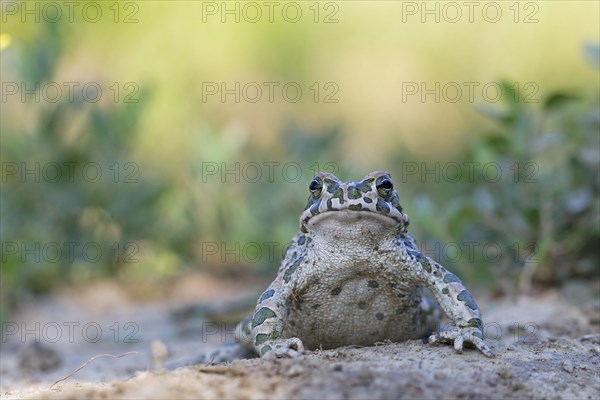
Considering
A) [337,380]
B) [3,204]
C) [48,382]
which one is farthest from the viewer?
[3,204]

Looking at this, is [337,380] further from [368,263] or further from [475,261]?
[475,261]

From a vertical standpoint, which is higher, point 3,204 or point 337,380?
point 3,204

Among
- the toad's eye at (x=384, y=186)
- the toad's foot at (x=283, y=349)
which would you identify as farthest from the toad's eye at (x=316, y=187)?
the toad's foot at (x=283, y=349)

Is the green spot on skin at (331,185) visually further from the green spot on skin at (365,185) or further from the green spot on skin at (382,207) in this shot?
the green spot on skin at (382,207)

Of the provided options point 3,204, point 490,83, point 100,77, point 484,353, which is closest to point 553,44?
point 490,83

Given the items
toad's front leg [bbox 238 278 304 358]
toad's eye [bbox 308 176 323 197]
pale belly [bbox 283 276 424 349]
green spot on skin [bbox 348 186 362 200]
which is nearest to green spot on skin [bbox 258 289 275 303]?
toad's front leg [bbox 238 278 304 358]
